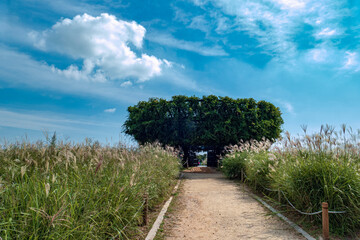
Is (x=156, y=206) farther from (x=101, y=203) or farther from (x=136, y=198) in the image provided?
(x=101, y=203)

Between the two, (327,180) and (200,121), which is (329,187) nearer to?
(327,180)

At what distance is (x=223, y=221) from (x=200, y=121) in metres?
14.1

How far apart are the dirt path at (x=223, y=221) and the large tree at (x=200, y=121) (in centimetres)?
1120

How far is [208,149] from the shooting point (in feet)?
77.4

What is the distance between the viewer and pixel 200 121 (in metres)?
19.6

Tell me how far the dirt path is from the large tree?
11197mm

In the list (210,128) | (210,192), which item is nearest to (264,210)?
(210,192)

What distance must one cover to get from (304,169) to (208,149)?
60.0 ft

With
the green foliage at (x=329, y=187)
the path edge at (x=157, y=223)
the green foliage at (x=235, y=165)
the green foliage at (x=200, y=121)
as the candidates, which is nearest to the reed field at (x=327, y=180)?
the green foliage at (x=329, y=187)

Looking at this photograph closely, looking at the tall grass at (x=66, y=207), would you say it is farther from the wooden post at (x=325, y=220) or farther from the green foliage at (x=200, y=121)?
the green foliage at (x=200, y=121)

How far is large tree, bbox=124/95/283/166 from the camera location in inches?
755

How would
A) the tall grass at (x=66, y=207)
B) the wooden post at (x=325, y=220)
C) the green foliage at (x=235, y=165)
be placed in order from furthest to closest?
the green foliage at (x=235, y=165), the wooden post at (x=325, y=220), the tall grass at (x=66, y=207)

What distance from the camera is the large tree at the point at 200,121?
19188 millimetres

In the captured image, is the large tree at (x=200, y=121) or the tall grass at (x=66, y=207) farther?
the large tree at (x=200, y=121)
